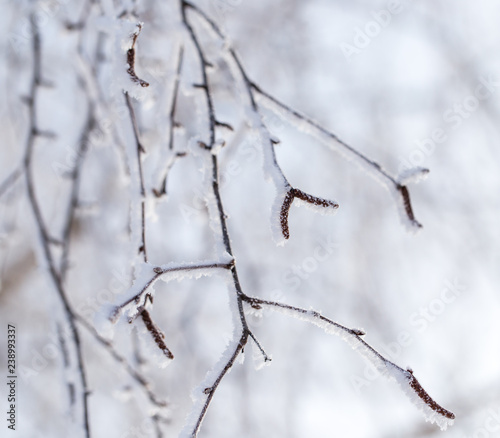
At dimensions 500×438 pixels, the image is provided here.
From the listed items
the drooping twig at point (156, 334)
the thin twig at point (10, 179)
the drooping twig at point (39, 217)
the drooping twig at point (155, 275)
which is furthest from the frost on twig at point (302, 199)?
the thin twig at point (10, 179)

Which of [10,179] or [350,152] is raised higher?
[10,179]

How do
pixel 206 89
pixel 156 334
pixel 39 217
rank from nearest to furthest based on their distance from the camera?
pixel 156 334 < pixel 206 89 < pixel 39 217

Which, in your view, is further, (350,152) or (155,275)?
(350,152)

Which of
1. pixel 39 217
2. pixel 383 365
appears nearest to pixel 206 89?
pixel 383 365

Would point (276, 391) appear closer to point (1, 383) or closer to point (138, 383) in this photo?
point (1, 383)

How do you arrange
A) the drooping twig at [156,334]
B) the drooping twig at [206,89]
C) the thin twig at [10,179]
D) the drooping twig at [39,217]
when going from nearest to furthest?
the drooping twig at [156,334]
the drooping twig at [206,89]
the drooping twig at [39,217]
the thin twig at [10,179]

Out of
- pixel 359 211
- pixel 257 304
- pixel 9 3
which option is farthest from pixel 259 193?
pixel 257 304

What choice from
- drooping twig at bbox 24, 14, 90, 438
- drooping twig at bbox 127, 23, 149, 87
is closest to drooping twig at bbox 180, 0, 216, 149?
drooping twig at bbox 127, 23, 149, 87

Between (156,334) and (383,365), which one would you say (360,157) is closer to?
(383,365)

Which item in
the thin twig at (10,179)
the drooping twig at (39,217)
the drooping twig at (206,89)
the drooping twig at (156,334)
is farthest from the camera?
the thin twig at (10,179)

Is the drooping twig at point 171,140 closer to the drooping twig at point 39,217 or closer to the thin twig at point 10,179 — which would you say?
the drooping twig at point 39,217

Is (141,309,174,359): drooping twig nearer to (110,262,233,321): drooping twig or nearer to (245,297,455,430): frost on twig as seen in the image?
(110,262,233,321): drooping twig

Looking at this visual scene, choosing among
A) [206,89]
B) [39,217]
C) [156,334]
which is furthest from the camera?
[39,217]

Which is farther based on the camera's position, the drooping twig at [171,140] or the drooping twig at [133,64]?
the drooping twig at [171,140]
